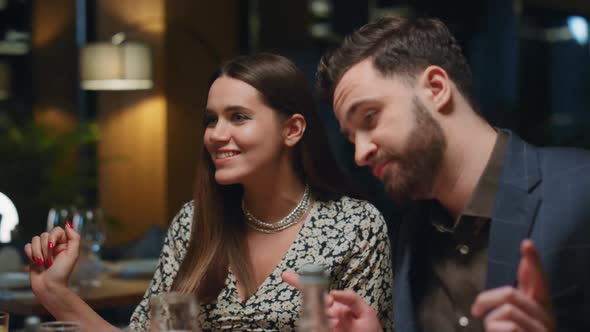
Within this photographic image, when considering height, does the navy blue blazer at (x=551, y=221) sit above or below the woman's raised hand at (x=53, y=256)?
above

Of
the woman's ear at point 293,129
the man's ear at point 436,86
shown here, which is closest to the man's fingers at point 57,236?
the woman's ear at point 293,129

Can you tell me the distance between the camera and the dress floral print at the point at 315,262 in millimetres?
2539

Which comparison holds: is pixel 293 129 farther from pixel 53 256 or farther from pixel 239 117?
pixel 53 256

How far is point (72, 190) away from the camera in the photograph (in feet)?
25.5

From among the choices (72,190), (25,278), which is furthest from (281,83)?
(72,190)

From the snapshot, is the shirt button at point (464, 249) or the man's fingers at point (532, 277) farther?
the shirt button at point (464, 249)

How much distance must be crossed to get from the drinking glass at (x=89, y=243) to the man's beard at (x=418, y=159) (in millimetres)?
2016

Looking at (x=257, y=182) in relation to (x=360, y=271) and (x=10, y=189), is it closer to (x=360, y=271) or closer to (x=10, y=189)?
(x=360, y=271)

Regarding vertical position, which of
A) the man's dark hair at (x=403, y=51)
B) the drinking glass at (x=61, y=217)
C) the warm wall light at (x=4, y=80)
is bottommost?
the drinking glass at (x=61, y=217)

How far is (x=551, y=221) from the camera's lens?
6.28ft

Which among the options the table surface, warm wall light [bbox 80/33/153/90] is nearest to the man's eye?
the table surface

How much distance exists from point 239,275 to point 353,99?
32.2 inches

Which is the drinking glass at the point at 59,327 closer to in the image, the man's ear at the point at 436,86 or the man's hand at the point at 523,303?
the man's hand at the point at 523,303

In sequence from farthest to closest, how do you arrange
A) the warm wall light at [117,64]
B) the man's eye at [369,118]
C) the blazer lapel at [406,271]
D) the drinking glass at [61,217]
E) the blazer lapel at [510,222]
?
the warm wall light at [117,64], the drinking glass at [61,217], the blazer lapel at [406,271], the man's eye at [369,118], the blazer lapel at [510,222]
